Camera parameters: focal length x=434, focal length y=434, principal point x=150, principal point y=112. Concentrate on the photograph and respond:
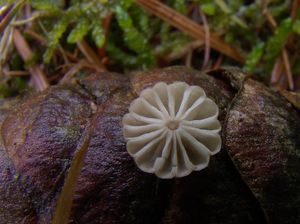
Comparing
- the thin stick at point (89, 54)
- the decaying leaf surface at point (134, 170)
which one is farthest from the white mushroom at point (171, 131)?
the thin stick at point (89, 54)

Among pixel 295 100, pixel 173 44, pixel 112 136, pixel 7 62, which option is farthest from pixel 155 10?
pixel 112 136

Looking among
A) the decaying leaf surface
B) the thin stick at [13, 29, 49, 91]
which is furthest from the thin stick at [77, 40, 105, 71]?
the decaying leaf surface

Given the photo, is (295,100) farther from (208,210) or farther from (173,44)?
(173,44)

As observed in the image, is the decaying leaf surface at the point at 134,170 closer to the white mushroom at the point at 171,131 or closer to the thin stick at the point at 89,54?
Result: the white mushroom at the point at 171,131

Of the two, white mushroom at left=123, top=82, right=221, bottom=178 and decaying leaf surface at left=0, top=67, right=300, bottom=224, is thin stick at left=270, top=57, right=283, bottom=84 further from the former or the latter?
white mushroom at left=123, top=82, right=221, bottom=178

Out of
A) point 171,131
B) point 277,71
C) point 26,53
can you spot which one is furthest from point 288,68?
point 26,53

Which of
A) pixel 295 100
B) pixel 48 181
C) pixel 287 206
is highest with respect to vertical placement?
pixel 48 181
